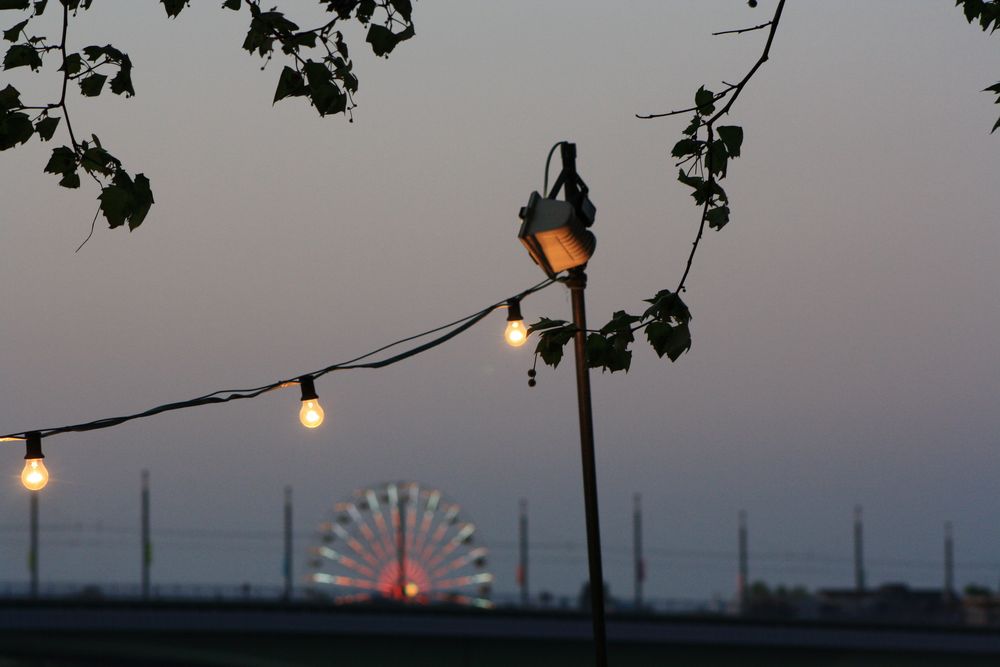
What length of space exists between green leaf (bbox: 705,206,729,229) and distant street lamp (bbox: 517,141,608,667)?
825 mm

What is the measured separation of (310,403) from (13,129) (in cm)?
229

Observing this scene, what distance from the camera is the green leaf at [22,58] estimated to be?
26.9 feet

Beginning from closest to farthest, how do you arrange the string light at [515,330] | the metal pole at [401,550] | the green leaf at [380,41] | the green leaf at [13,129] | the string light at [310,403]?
the green leaf at [13,129] → the green leaf at [380,41] → the string light at [310,403] → the string light at [515,330] → the metal pole at [401,550]

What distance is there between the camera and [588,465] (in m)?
9.75

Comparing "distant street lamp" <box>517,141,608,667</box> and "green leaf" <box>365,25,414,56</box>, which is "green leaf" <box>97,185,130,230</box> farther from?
"distant street lamp" <box>517,141,608,667</box>

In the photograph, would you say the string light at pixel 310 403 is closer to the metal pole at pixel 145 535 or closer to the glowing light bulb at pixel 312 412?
the glowing light bulb at pixel 312 412

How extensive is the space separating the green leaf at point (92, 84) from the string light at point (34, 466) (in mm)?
1967

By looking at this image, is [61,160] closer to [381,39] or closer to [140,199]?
[140,199]

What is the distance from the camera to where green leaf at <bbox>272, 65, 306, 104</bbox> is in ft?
27.8

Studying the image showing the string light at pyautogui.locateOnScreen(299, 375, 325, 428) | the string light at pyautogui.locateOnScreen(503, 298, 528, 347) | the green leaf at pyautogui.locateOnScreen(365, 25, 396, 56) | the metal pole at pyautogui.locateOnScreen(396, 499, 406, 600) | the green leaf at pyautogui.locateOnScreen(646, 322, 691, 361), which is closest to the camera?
the green leaf at pyautogui.locateOnScreen(365, 25, 396, 56)

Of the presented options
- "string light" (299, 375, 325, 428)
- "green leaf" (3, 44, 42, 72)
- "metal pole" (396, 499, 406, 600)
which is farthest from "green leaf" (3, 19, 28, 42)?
A: "metal pole" (396, 499, 406, 600)

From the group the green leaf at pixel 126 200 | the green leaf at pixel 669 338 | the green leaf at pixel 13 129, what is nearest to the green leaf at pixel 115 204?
the green leaf at pixel 126 200

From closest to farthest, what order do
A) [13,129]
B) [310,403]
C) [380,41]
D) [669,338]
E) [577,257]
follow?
[13,129], [380,41], [669,338], [310,403], [577,257]

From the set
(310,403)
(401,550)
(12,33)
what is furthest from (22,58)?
(401,550)
